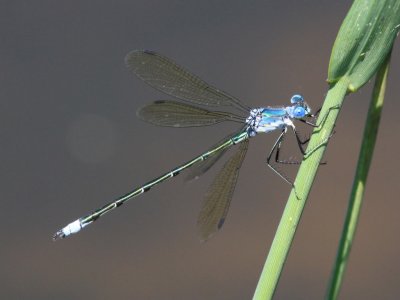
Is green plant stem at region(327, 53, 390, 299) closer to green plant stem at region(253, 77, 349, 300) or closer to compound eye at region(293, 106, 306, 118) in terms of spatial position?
green plant stem at region(253, 77, 349, 300)

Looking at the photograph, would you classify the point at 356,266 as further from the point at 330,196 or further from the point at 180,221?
the point at 180,221

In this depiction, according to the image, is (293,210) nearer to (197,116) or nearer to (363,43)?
(363,43)

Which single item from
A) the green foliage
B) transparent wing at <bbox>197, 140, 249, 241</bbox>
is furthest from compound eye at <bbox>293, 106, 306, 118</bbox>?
the green foliage

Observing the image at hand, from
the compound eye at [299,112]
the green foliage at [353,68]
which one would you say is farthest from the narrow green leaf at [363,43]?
the compound eye at [299,112]

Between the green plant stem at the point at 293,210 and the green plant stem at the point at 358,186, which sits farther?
the green plant stem at the point at 358,186

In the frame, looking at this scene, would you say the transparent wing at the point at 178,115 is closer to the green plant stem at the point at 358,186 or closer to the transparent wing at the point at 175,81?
the transparent wing at the point at 175,81

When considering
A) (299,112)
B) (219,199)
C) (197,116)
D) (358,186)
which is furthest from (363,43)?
(197,116)
